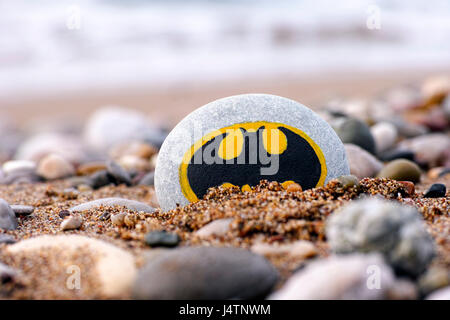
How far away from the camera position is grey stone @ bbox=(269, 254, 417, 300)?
6.81ft

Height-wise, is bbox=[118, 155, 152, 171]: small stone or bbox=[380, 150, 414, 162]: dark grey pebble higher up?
bbox=[118, 155, 152, 171]: small stone

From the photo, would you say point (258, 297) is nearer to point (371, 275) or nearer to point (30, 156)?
point (371, 275)

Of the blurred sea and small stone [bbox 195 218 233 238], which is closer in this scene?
small stone [bbox 195 218 233 238]

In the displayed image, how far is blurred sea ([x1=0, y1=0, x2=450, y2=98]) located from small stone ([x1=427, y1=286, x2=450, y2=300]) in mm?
12102

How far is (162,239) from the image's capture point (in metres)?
2.72

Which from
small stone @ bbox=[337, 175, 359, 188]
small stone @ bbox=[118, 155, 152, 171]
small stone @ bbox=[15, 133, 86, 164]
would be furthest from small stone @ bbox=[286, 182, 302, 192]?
small stone @ bbox=[15, 133, 86, 164]

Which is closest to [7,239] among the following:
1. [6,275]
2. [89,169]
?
[6,275]

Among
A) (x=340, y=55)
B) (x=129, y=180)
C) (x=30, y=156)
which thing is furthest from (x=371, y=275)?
(x=340, y=55)

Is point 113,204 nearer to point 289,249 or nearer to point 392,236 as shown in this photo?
point 289,249

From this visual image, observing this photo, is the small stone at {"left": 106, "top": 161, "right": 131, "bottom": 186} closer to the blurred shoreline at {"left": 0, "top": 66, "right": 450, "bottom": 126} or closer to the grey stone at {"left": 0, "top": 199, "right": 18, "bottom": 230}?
the grey stone at {"left": 0, "top": 199, "right": 18, "bottom": 230}

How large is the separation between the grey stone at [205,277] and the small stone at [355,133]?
3.26 metres

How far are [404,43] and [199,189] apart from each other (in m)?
17.4

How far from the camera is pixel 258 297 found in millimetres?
2299

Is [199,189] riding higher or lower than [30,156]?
lower
